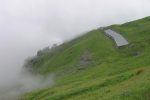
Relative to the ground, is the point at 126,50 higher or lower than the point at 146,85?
higher

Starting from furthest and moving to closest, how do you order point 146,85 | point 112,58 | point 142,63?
point 112,58
point 142,63
point 146,85

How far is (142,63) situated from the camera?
134m

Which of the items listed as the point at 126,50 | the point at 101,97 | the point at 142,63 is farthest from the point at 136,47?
the point at 101,97

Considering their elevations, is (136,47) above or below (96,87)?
above

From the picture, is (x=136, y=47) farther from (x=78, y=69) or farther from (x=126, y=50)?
(x=78, y=69)

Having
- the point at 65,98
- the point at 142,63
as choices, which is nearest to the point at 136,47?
the point at 142,63

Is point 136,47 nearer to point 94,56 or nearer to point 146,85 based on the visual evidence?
point 94,56

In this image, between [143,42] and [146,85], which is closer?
[146,85]

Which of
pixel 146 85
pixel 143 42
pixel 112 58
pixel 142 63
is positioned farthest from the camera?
pixel 143 42

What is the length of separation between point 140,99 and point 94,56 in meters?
134

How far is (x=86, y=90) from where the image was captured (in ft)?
337

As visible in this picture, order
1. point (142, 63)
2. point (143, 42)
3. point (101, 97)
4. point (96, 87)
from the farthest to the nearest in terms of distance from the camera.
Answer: point (143, 42), point (142, 63), point (96, 87), point (101, 97)

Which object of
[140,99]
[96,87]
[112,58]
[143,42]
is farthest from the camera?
[143,42]

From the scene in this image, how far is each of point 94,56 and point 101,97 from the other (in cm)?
12283
